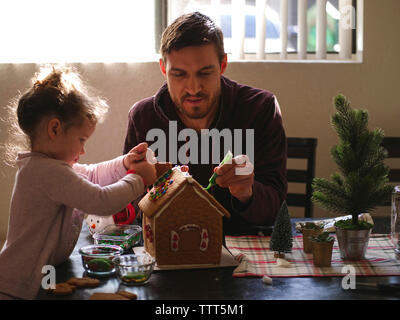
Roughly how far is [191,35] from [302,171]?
3.29 feet

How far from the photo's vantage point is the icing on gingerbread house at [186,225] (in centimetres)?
129

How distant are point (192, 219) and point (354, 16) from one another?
2.13 meters

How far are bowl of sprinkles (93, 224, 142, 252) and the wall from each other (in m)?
1.66

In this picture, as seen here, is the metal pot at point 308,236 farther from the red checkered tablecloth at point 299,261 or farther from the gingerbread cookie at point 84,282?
the gingerbread cookie at point 84,282

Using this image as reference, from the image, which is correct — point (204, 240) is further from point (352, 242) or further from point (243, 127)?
point (243, 127)

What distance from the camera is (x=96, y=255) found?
1256 millimetres

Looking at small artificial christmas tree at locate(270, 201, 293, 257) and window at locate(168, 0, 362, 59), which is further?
window at locate(168, 0, 362, 59)

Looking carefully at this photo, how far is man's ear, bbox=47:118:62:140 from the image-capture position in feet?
4.41

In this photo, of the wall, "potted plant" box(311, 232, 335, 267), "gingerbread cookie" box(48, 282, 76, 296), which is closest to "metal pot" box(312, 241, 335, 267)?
"potted plant" box(311, 232, 335, 267)

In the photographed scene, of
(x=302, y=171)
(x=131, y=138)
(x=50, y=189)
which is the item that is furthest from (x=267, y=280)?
(x=302, y=171)

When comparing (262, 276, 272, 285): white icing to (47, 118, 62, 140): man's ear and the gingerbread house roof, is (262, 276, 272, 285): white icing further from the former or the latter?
(47, 118, 62, 140): man's ear

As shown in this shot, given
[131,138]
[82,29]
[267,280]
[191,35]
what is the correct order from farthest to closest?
[82,29], [131,138], [191,35], [267,280]

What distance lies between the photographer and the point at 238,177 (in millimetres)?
1505
